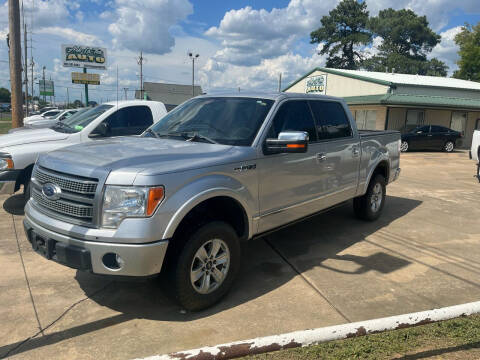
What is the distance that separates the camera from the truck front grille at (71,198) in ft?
9.76

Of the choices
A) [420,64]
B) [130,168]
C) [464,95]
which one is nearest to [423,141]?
[464,95]

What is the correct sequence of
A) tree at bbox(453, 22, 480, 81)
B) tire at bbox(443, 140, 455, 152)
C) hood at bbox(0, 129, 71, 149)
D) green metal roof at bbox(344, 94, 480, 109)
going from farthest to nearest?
1. tree at bbox(453, 22, 480, 81)
2. green metal roof at bbox(344, 94, 480, 109)
3. tire at bbox(443, 140, 455, 152)
4. hood at bbox(0, 129, 71, 149)

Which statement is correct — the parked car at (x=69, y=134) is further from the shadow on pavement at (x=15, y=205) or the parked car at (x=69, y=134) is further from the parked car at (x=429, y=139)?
the parked car at (x=429, y=139)

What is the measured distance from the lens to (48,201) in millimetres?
3291

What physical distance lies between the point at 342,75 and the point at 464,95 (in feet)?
26.3

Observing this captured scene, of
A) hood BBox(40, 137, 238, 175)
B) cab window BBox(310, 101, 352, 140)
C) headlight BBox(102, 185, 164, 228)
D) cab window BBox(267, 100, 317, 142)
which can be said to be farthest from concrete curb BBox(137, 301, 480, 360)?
cab window BBox(310, 101, 352, 140)

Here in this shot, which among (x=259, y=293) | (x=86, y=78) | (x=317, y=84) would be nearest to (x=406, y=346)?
(x=259, y=293)

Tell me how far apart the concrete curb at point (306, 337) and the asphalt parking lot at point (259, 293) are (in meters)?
0.49

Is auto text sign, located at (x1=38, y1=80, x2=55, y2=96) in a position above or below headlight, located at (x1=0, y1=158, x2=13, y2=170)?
above

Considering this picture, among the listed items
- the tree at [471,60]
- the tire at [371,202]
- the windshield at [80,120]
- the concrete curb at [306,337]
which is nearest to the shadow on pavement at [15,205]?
the windshield at [80,120]

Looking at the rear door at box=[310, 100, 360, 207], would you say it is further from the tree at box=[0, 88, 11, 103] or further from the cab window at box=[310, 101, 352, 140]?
the tree at box=[0, 88, 11, 103]

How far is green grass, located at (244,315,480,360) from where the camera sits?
2787mm

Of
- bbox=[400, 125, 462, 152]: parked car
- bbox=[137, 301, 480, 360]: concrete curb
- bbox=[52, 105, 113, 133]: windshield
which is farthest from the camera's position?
bbox=[400, 125, 462, 152]: parked car

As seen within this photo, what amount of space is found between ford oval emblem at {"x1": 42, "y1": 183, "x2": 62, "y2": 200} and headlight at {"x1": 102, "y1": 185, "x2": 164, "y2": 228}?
0.57 metres
